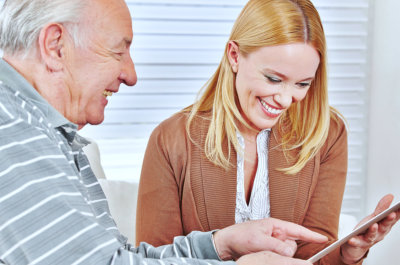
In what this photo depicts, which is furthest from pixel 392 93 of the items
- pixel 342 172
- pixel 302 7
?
pixel 302 7

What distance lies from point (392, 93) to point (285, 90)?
49.2 inches

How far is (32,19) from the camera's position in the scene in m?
0.94

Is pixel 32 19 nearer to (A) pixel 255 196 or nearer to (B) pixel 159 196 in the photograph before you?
(B) pixel 159 196

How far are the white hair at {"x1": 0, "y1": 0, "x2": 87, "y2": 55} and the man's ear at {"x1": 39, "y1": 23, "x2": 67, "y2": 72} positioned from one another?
12 millimetres

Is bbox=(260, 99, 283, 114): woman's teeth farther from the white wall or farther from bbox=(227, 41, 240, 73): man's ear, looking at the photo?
the white wall

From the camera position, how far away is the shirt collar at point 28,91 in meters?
0.90

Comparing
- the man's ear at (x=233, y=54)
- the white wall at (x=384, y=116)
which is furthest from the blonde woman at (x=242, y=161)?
the white wall at (x=384, y=116)

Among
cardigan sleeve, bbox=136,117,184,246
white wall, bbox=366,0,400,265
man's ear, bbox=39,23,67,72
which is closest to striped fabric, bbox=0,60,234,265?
man's ear, bbox=39,23,67,72

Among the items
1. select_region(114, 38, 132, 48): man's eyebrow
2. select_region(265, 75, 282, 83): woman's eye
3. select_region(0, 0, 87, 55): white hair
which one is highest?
select_region(0, 0, 87, 55): white hair

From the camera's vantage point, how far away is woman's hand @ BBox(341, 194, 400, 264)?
1.15 metres

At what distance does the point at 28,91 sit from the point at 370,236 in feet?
2.62

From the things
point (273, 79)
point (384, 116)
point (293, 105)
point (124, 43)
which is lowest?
point (384, 116)

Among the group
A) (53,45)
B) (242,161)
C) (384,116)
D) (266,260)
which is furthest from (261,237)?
(384,116)

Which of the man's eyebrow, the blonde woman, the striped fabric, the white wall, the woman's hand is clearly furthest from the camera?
the white wall
